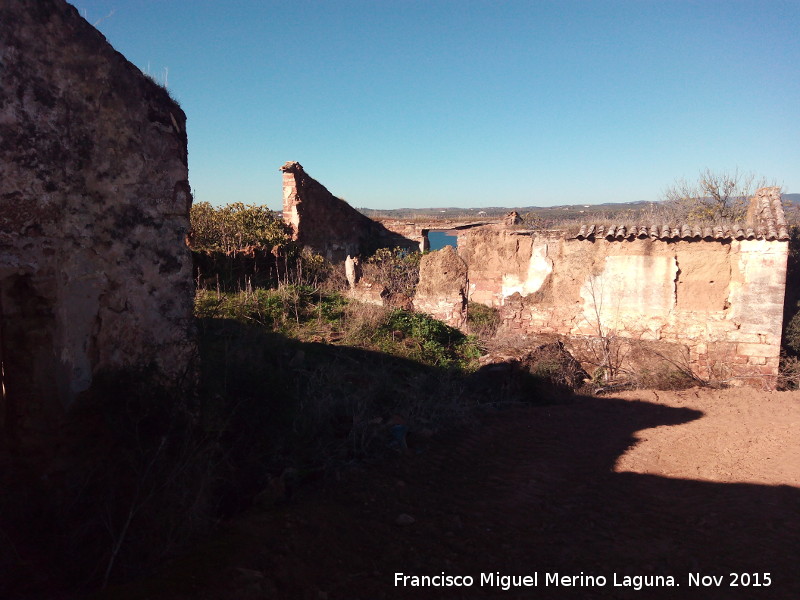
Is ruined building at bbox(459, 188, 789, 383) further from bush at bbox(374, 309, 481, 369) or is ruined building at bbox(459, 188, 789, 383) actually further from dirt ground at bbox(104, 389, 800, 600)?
dirt ground at bbox(104, 389, 800, 600)

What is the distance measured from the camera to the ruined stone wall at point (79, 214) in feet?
10.9

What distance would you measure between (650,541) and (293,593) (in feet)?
9.19

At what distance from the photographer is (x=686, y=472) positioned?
5953mm

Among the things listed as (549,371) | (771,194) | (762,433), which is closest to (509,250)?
(549,371)

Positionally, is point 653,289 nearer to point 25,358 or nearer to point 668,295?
point 668,295

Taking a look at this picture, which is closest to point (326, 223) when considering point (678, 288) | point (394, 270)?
point (394, 270)

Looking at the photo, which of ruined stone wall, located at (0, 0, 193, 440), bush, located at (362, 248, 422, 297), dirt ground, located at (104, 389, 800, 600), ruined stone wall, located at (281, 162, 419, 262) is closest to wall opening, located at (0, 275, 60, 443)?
ruined stone wall, located at (0, 0, 193, 440)

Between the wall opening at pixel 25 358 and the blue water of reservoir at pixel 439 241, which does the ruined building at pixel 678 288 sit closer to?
the blue water of reservoir at pixel 439 241

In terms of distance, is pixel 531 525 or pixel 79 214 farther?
pixel 531 525

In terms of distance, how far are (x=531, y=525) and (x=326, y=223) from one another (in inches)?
623

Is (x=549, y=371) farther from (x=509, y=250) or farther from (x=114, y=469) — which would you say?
(x=114, y=469)

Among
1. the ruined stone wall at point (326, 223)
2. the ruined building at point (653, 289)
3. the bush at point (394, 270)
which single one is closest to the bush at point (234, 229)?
the ruined stone wall at point (326, 223)

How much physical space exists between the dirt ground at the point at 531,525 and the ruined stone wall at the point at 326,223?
1242 centimetres

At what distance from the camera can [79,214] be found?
3.59m
